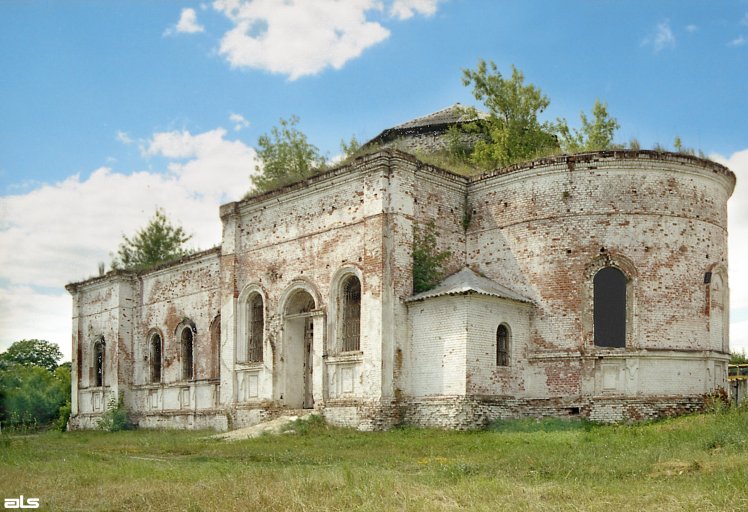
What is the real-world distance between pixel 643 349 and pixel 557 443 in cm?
429

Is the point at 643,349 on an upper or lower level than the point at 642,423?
upper

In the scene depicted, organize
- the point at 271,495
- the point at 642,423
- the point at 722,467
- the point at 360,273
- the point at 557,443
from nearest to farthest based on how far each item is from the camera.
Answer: the point at 271,495 < the point at 722,467 < the point at 557,443 < the point at 642,423 < the point at 360,273

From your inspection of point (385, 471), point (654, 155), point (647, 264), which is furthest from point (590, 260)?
point (385, 471)

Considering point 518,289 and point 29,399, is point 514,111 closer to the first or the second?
point 518,289

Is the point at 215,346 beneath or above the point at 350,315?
beneath

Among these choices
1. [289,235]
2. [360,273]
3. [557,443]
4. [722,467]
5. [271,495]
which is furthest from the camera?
[289,235]

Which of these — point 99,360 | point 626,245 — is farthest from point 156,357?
point 626,245

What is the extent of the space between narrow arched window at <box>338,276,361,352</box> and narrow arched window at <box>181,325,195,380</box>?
852 centimetres

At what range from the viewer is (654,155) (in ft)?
62.1

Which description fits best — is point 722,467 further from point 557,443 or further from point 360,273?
point 360,273

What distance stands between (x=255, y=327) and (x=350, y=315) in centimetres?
415

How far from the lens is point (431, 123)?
2759 cm

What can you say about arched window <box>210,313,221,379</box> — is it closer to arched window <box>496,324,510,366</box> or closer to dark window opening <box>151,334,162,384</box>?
dark window opening <box>151,334,162,384</box>

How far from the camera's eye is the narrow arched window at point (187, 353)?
27.0 meters
